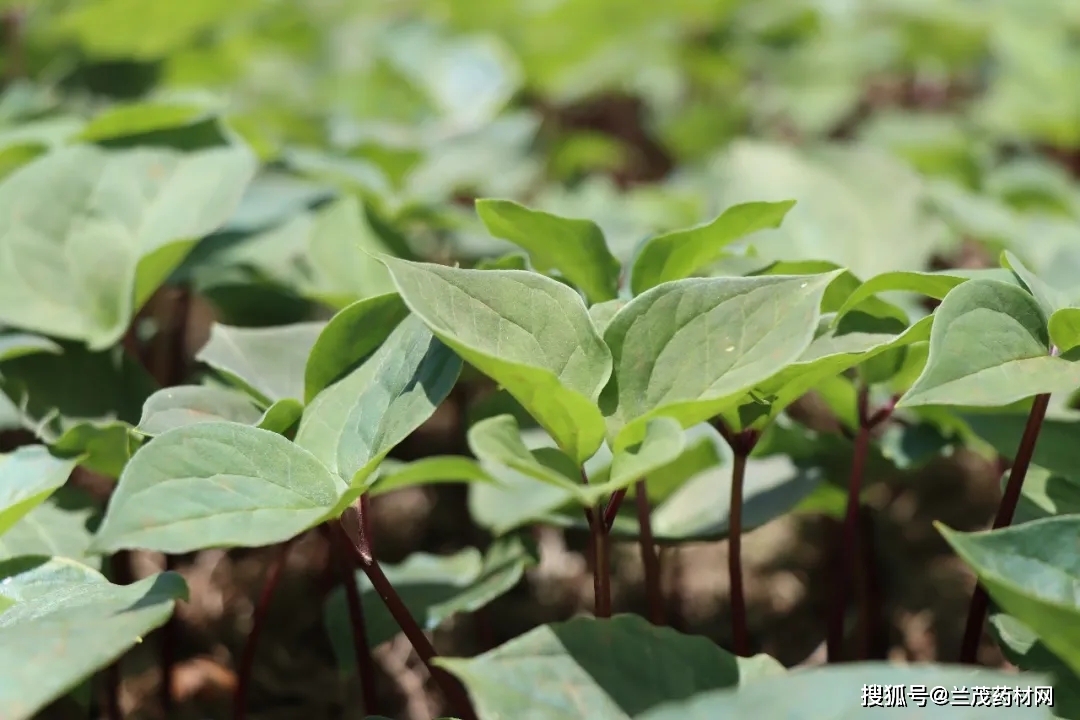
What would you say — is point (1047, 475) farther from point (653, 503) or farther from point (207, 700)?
point (207, 700)

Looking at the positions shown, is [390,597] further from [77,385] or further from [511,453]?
[77,385]

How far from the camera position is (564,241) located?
0.67 metres

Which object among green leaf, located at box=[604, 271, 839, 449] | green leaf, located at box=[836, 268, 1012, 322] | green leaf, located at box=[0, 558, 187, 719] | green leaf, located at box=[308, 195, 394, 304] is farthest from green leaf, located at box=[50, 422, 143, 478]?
green leaf, located at box=[836, 268, 1012, 322]

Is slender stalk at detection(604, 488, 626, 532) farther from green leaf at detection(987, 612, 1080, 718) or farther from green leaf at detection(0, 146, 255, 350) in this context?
green leaf at detection(0, 146, 255, 350)

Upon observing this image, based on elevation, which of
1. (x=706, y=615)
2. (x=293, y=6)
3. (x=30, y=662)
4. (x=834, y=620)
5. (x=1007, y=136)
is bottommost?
(x=706, y=615)

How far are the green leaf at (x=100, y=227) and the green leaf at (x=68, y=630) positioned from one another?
297 mm

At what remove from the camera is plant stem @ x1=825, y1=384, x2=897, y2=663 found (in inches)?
26.7

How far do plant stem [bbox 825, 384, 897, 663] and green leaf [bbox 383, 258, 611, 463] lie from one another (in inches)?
9.9

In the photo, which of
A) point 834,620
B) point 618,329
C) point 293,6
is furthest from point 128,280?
point 293,6

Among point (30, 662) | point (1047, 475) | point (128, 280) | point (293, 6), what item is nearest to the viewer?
point (30, 662)

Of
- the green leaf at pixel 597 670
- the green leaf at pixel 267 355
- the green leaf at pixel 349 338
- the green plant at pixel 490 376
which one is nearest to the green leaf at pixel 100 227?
the green plant at pixel 490 376

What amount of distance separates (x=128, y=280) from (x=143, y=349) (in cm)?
37

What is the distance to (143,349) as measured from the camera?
1.12m

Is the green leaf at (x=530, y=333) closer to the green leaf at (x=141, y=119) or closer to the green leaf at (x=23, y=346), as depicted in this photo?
the green leaf at (x=23, y=346)
